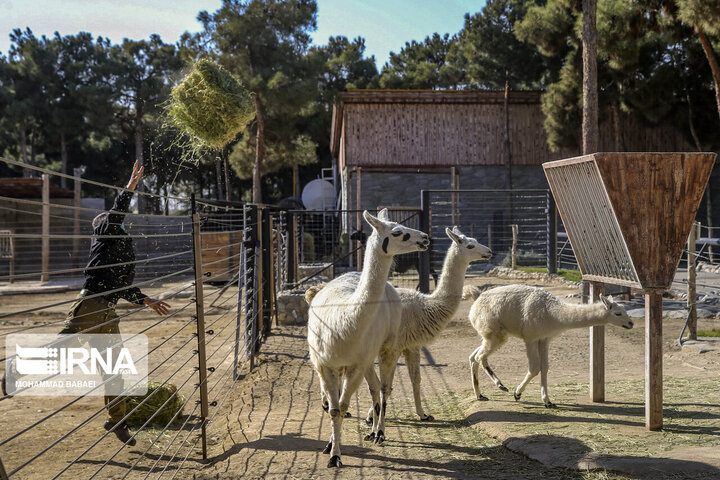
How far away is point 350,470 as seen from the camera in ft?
14.1

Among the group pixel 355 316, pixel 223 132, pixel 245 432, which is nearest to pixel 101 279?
pixel 245 432

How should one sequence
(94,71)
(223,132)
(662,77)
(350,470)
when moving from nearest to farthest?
(350,470) < (223,132) < (662,77) < (94,71)

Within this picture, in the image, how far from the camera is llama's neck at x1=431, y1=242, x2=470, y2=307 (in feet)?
19.4

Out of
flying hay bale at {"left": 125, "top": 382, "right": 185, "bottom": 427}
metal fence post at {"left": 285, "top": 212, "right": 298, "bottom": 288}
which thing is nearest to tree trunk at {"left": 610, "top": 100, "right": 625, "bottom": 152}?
metal fence post at {"left": 285, "top": 212, "right": 298, "bottom": 288}

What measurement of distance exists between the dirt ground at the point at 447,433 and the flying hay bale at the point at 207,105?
104 inches

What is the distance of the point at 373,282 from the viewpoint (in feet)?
15.0

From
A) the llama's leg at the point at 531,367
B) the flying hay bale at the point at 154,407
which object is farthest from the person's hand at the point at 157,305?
the llama's leg at the point at 531,367

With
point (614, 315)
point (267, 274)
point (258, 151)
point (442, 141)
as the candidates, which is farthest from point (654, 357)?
point (258, 151)

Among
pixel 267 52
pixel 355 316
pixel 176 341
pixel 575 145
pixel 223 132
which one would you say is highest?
pixel 267 52

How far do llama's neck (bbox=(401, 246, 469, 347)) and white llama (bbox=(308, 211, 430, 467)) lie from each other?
2.86 feet

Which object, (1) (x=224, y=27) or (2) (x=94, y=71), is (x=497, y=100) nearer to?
(1) (x=224, y=27)

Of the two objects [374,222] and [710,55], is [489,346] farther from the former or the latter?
[710,55]

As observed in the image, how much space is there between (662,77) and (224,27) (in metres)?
13.8

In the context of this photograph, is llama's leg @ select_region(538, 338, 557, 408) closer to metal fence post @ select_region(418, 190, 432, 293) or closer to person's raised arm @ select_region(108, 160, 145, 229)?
person's raised arm @ select_region(108, 160, 145, 229)
